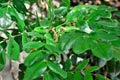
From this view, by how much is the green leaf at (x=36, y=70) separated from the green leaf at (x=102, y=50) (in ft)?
0.60

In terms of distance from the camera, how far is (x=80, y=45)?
3.43ft

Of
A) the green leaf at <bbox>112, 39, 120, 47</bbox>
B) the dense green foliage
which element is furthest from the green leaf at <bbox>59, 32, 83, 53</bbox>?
the green leaf at <bbox>112, 39, 120, 47</bbox>

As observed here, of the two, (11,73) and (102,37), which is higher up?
(102,37)

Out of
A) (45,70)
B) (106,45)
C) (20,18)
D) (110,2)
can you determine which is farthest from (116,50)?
(110,2)

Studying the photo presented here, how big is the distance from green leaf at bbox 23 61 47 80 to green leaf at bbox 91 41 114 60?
0.18 metres

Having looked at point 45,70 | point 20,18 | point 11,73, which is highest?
point 20,18

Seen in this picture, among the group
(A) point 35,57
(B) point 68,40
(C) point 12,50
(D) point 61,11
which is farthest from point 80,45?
(D) point 61,11

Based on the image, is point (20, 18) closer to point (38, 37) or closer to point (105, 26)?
point (38, 37)

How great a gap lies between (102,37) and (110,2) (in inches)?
113

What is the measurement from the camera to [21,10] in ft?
4.06

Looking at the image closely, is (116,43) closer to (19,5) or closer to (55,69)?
(55,69)

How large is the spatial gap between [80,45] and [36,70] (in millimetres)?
178

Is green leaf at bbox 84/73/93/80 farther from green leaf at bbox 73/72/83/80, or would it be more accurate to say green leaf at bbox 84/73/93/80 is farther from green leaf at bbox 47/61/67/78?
green leaf at bbox 47/61/67/78

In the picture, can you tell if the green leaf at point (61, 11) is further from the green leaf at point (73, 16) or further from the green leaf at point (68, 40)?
the green leaf at point (68, 40)
